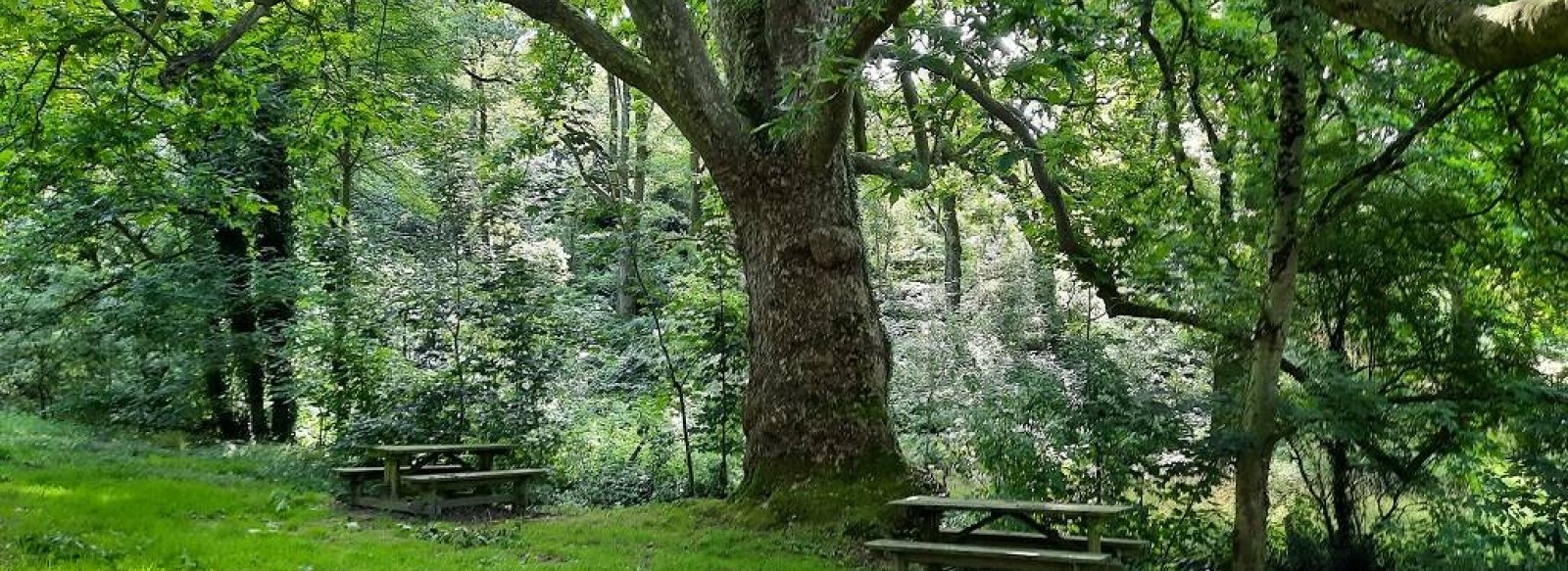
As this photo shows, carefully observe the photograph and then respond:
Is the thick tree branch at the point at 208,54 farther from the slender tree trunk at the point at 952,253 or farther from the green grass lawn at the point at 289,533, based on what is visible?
the slender tree trunk at the point at 952,253

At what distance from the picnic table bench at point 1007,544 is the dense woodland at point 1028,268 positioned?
0.61 m

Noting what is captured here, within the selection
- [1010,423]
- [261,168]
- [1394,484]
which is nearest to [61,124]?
[261,168]

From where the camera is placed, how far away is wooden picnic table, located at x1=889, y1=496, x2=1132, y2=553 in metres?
6.39

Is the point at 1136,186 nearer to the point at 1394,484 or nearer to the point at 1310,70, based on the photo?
the point at 1310,70

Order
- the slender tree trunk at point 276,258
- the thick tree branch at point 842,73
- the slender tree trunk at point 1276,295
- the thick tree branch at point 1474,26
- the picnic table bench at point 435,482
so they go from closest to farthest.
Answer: the thick tree branch at point 1474,26 → the thick tree branch at point 842,73 → the slender tree trunk at point 1276,295 → the picnic table bench at point 435,482 → the slender tree trunk at point 276,258

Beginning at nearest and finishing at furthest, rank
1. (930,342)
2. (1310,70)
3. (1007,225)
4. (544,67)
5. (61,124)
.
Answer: (1310,70) → (61,124) → (544,67) → (930,342) → (1007,225)

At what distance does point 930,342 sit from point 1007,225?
9701 mm

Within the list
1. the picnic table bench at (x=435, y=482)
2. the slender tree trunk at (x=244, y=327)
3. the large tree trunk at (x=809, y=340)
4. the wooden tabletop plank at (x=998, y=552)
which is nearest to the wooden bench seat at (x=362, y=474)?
the picnic table bench at (x=435, y=482)

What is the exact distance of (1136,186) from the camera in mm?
9562

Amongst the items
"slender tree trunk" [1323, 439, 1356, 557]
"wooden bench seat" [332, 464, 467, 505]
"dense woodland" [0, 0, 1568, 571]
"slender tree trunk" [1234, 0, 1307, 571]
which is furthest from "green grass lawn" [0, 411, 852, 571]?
"slender tree trunk" [1323, 439, 1356, 557]

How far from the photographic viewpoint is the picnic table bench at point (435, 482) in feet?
31.3

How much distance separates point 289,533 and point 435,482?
5.20 ft

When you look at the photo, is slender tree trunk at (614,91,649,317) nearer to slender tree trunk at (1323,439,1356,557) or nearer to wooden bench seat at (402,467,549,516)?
wooden bench seat at (402,467,549,516)

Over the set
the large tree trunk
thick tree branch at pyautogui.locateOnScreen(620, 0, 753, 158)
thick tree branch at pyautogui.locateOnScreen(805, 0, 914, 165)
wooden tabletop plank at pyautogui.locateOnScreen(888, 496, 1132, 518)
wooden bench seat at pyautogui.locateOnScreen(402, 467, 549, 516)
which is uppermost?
thick tree branch at pyautogui.locateOnScreen(620, 0, 753, 158)
